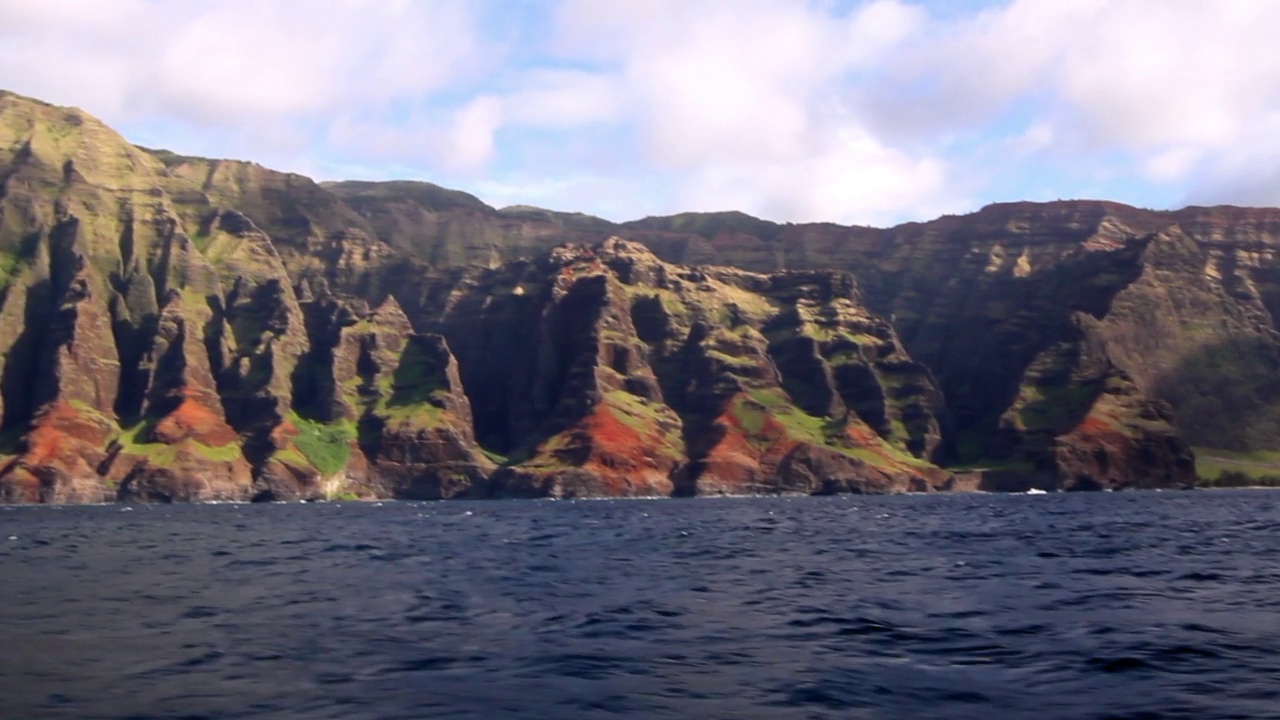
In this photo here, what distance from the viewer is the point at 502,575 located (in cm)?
6512

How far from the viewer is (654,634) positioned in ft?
139

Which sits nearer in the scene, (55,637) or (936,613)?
(55,637)

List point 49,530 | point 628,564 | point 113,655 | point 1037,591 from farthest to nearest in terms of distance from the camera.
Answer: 1. point 49,530
2. point 628,564
3. point 1037,591
4. point 113,655

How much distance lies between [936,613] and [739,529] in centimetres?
7210

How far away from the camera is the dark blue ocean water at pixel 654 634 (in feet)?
102

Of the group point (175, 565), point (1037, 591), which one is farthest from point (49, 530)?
point (1037, 591)

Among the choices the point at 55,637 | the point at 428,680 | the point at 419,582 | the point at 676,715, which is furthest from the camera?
the point at 419,582

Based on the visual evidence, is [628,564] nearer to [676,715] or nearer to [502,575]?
[502,575]

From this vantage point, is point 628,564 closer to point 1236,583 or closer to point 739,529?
point 1236,583

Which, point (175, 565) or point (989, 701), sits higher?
point (989, 701)

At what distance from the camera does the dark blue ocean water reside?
3112 centimetres

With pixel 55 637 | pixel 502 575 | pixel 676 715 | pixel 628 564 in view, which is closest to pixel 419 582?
pixel 502 575

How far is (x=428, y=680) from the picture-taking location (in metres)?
34.1

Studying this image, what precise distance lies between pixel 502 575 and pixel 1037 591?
88.5 ft
